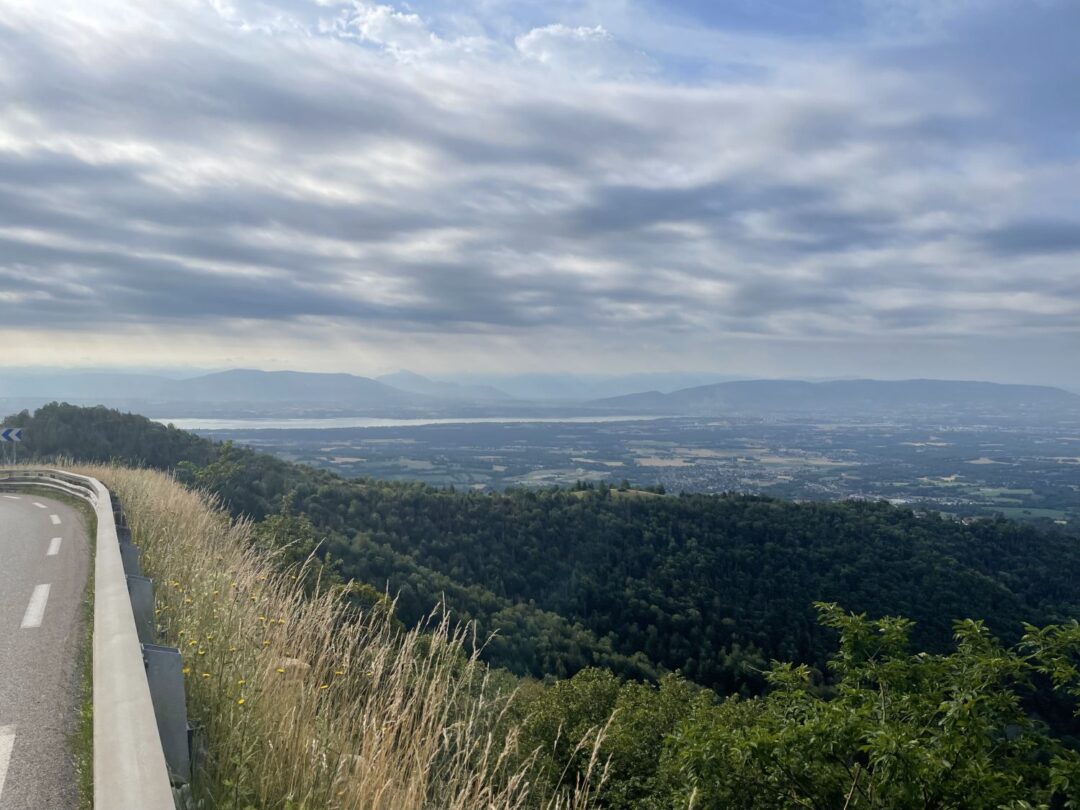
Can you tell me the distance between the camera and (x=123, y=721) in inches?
106

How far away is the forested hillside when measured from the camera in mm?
42781

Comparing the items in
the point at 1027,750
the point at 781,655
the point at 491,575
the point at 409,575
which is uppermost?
the point at 1027,750

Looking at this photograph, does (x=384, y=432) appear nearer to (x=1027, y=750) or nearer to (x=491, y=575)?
(x=491, y=575)

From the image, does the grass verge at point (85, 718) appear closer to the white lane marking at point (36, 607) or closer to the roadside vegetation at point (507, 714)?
the white lane marking at point (36, 607)

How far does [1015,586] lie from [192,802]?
7373 centimetres

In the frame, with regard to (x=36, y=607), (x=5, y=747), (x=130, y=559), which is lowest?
(x=36, y=607)

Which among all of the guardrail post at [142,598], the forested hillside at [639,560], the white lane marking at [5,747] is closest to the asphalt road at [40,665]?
the white lane marking at [5,747]

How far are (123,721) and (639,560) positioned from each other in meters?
58.9

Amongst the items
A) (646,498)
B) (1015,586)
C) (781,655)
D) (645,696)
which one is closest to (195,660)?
(645,696)

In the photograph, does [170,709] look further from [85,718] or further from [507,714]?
[507,714]

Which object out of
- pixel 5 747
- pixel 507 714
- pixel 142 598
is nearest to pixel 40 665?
pixel 142 598

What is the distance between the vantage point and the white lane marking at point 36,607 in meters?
6.96

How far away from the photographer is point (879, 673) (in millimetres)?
9961

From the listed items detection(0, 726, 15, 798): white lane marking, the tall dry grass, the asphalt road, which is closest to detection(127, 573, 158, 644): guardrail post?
the tall dry grass
